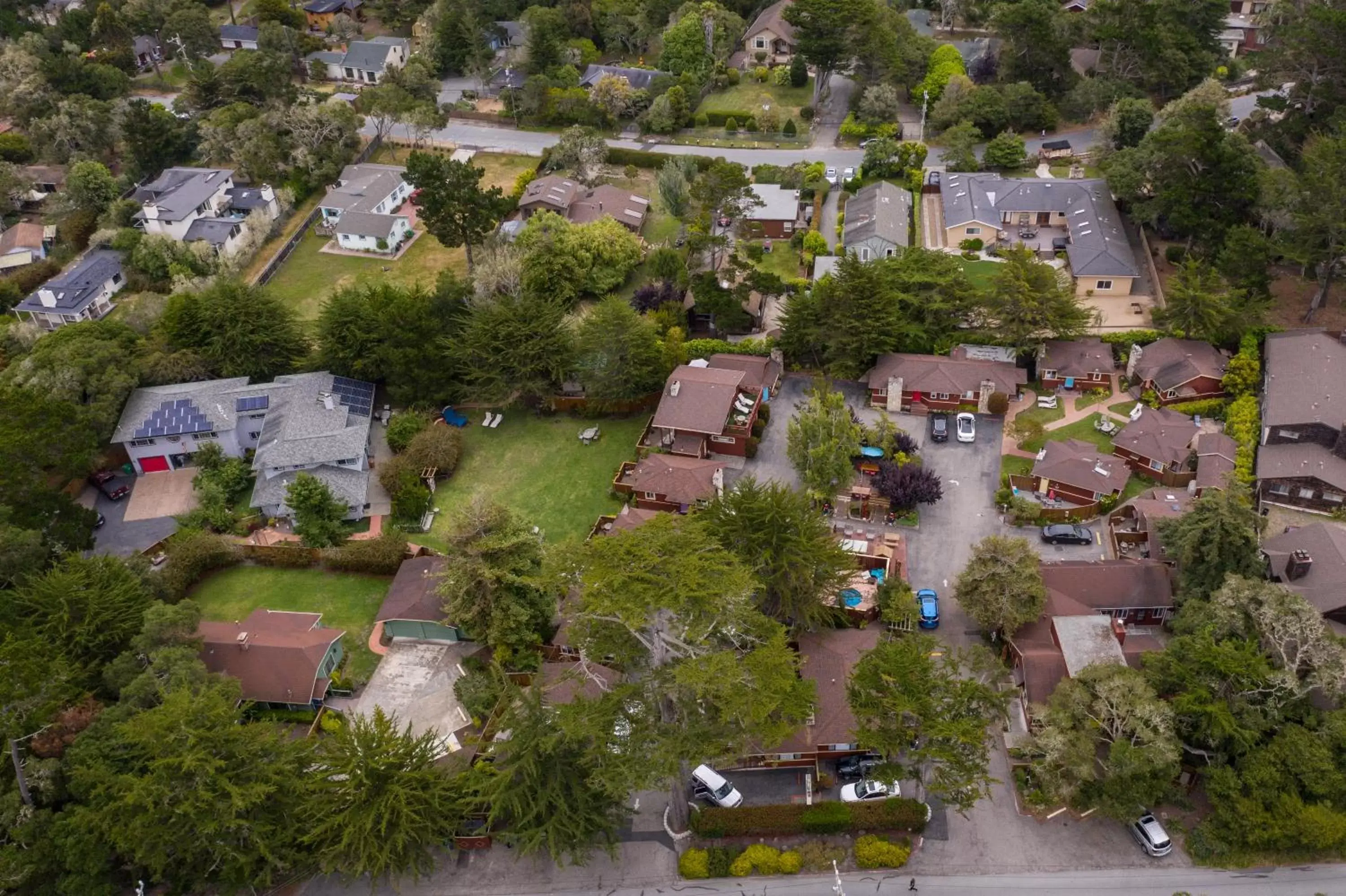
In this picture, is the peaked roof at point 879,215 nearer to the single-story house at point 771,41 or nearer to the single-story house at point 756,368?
the single-story house at point 756,368

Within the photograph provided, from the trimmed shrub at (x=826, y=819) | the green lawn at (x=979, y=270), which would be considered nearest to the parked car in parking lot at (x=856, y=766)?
the trimmed shrub at (x=826, y=819)

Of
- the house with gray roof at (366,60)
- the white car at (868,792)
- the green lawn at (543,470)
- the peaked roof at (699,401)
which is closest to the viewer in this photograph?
the white car at (868,792)

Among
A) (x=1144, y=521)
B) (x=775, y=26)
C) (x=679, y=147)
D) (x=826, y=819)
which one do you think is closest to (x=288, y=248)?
(x=679, y=147)

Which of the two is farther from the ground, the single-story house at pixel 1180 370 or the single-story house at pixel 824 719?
the single-story house at pixel 1180 370

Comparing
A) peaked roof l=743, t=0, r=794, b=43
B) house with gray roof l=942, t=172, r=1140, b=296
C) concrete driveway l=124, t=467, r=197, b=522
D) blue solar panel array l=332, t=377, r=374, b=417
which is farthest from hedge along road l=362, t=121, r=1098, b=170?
concrete driveway l=124, t=467, r=197, b=522

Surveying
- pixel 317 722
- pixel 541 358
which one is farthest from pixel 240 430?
pixel 317 722

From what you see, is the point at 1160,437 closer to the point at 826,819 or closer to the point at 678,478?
the point at 678,478

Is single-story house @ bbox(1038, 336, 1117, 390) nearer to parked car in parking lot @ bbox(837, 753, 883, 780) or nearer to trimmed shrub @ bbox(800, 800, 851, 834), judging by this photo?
parked car in parking lot @ bbox(837, 753, 883, 780)
